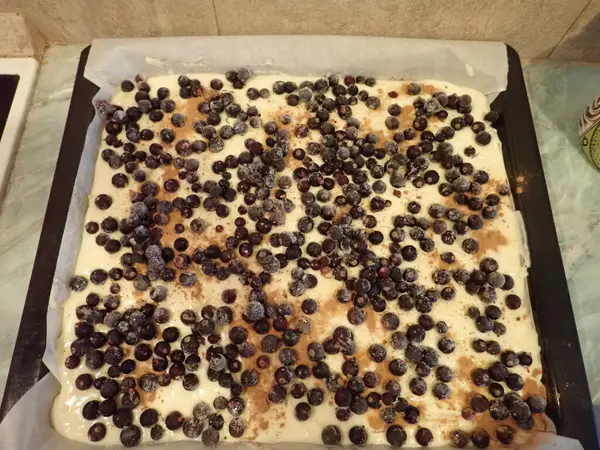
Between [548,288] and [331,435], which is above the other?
[548,288]

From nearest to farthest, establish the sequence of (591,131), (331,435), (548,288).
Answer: (331,435) < (548,288) < (591,131)

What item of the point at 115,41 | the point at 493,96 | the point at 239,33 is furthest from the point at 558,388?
the point at 115,41

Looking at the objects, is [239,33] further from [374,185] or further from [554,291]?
[554,291]

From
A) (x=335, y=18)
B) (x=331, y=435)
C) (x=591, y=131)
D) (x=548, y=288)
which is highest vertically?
(x=335, y=18)

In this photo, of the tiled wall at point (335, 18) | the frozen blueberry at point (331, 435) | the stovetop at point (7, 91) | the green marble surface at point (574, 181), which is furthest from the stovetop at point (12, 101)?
the green marble surface at point (574, 181)

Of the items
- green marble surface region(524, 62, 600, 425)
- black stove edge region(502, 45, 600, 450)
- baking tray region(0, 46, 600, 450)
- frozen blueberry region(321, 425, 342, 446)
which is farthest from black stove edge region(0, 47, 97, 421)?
green marble surface region(524, 62, 600, 425)

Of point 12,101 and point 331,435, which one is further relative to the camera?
point 12,101

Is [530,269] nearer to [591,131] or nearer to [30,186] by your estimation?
[591,131]

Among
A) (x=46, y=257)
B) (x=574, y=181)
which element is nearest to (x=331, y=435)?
(x=46, y=257)
